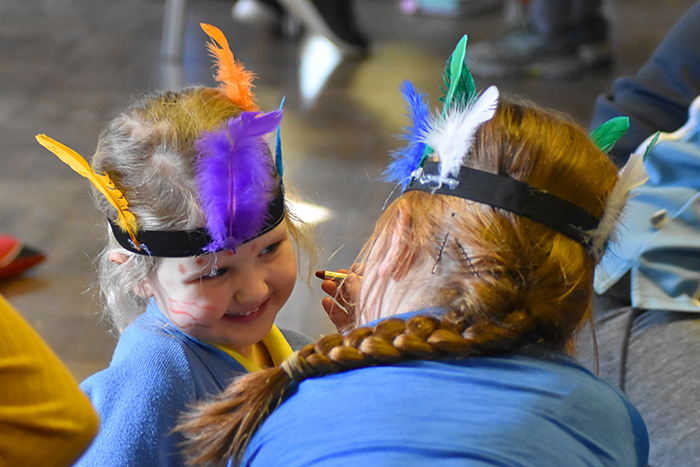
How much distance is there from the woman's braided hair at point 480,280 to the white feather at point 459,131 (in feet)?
0.04

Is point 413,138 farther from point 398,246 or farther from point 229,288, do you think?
point 229,288

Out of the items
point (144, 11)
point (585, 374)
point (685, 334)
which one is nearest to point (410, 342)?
point (585, 374)

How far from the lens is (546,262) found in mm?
729

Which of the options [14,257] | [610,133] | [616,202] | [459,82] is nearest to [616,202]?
[616,202]

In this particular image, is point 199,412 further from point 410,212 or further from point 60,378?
point 410,212

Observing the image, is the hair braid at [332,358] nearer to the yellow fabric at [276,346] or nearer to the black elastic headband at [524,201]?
the black elastic headband at [524,201]

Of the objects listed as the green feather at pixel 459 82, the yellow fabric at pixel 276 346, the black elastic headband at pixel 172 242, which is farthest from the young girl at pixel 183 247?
the green feather at pixel 459 82

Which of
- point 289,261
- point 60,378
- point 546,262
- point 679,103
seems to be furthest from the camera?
point 679,103

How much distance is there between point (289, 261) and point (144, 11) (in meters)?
3.54

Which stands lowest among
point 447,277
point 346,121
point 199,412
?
point 346,121

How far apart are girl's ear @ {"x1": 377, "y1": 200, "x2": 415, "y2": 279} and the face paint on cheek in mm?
303

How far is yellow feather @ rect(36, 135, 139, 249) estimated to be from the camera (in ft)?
3.09

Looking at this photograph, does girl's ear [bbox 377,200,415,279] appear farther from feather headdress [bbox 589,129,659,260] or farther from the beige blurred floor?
the beige blurred floor

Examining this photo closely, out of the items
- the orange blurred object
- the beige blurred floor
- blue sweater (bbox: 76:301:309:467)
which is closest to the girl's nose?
blue sweater (bbox: 76:301:309:467)
